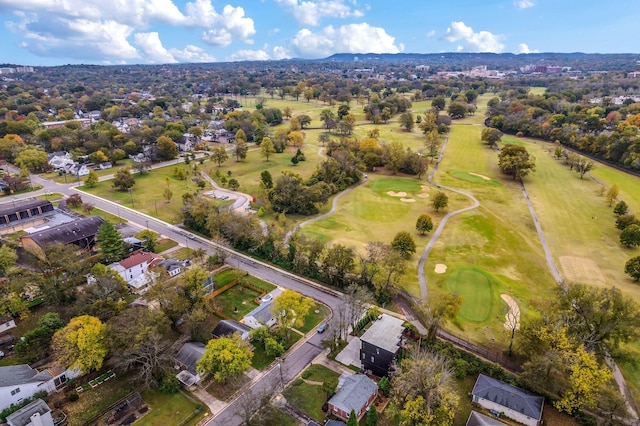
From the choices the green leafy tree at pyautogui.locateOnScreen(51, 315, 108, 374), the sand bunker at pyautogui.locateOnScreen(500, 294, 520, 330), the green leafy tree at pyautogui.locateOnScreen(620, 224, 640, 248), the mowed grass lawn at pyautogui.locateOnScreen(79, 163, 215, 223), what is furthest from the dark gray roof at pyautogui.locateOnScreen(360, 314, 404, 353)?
the green leafy tree at pyautogui.locateOnScreen(620, 224, 640, 248)

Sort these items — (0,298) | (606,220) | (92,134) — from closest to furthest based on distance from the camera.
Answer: (0,298) → (606,220) → (92,134)

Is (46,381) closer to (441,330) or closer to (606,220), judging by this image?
(441,330)

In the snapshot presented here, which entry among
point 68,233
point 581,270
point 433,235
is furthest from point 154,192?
point 581,270

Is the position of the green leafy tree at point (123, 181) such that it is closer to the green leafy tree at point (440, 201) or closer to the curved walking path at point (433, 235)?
the curved walking path at point (433, 235)

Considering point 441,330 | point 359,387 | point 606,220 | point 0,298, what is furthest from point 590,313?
point 0,298

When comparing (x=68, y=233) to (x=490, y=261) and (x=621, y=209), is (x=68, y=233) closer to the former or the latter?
(x=490, y=261)

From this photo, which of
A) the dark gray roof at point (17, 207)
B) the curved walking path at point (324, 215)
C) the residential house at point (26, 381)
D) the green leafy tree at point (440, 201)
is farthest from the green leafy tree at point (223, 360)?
the dark gray roof at point (17, 207)
